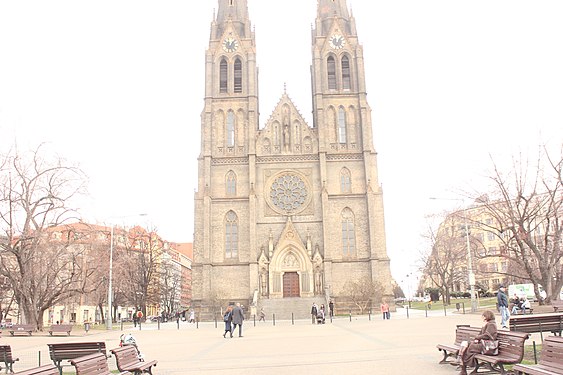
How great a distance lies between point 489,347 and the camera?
1057 centimetres

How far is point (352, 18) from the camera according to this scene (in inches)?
2298

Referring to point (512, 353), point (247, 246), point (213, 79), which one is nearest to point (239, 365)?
point (512, 353)

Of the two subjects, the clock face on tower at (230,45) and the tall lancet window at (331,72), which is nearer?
the tall lancet window at (331,72)

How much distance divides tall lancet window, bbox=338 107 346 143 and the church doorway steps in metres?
15.5

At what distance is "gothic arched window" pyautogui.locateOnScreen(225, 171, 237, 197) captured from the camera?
174ft

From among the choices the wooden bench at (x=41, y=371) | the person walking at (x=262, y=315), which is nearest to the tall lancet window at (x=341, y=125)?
the person walking at (x=262, y=315)

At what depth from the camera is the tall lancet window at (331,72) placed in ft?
184

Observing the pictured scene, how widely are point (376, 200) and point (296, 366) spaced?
39.5 meters

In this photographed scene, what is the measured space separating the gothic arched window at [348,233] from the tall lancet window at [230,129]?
1267 centimetres

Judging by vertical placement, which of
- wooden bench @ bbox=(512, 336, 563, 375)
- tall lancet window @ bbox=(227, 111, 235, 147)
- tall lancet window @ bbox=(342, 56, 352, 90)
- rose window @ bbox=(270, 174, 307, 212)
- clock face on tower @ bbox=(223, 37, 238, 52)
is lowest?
wooden bench @ bbox=(512, 336, 563, 375)

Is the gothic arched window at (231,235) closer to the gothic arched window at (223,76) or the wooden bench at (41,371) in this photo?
the gothic arched window at (223,76)

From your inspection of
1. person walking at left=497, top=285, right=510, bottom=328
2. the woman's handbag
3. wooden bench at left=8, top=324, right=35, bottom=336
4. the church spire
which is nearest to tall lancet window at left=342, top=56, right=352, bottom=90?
the church spire

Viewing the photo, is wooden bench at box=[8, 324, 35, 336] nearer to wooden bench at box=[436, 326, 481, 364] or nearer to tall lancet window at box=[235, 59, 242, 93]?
wooden bench at box=[436, 326, 481, 364]

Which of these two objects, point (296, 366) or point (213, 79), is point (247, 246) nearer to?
point (213, 79)
